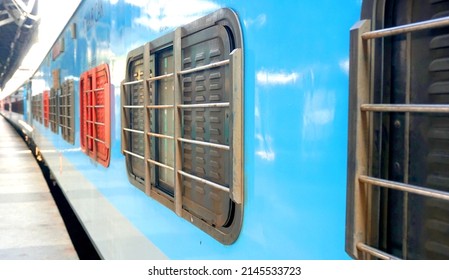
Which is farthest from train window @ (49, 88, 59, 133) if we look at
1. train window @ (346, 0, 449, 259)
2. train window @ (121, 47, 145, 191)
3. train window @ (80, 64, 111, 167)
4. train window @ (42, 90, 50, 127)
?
train window @ (346, 0, 449, 259)

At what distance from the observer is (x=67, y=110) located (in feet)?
21.0

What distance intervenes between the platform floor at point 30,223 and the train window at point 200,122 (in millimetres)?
3142

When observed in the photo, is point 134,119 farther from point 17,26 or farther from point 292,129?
point 17,26

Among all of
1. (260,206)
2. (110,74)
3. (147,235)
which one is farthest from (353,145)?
(110,74)

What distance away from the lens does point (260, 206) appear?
1.51 meters

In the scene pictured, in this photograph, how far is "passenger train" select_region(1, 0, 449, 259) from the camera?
38.2 inches

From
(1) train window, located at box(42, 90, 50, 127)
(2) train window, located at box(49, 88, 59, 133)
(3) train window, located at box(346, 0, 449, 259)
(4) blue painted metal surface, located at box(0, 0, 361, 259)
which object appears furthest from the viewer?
(1) train window, located at box(42, 90, 50, 127)

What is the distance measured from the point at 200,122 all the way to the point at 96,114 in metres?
2.44

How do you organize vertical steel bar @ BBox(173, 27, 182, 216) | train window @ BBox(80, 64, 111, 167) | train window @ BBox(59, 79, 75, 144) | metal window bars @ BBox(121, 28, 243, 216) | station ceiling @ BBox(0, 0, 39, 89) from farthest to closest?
station ceiling @ BBox(0, 0, 39, 89), train window @ BBox(59, 79, 75, 144), train window @ BBox(80, 64, 111, 167), vertical steel bar @ BBox(173, 27, 182, 216), metal window bars @ BBox(121, 28, 243, 216)

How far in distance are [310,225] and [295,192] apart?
106mm

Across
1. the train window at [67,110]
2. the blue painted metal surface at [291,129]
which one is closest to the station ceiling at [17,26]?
the train window at [67,110]

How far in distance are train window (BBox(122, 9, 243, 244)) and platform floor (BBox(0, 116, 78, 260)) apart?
3142 millimetres

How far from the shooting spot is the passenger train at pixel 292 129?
97 centimetres

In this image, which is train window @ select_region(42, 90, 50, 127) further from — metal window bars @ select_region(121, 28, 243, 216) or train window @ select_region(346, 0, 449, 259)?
train window @ select_region(346, 0, 449, 259)
